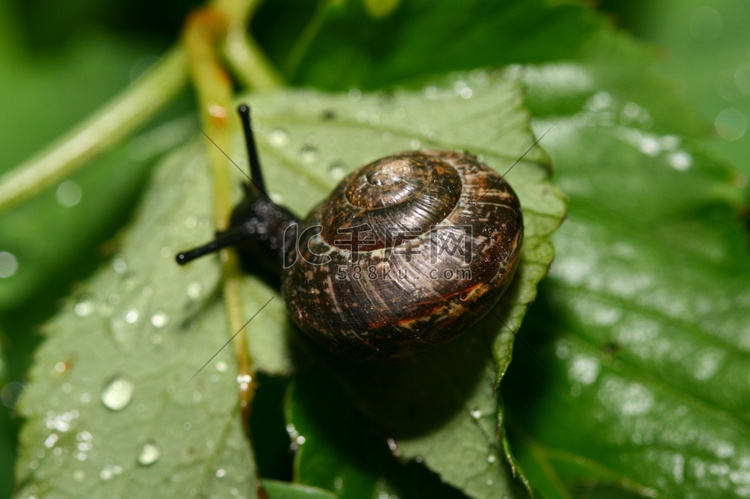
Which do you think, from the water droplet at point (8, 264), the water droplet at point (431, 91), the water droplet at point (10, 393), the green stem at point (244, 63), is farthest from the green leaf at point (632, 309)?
the water droplet at point (8, 264)

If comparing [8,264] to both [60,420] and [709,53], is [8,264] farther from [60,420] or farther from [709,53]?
[709,53]

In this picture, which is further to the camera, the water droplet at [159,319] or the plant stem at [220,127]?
the water droplet at [159,319]

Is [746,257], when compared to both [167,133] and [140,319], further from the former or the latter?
[167,133]

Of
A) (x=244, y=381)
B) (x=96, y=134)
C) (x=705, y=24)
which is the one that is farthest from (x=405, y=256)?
(x=705, y=24)

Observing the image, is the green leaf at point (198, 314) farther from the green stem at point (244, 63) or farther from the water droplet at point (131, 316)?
the green stem at point (244, 63)

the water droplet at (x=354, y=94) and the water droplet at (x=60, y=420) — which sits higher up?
the water droplet at (x=354, y=94)

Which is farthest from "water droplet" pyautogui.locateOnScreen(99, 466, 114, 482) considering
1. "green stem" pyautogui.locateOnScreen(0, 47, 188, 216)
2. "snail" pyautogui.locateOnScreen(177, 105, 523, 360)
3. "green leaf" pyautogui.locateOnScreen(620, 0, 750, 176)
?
"green leaf" pyautogui.locateOnScreen(620, 0, 750, 176)

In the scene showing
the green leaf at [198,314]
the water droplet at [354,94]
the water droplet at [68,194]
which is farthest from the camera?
the water droplet at [68,194]
